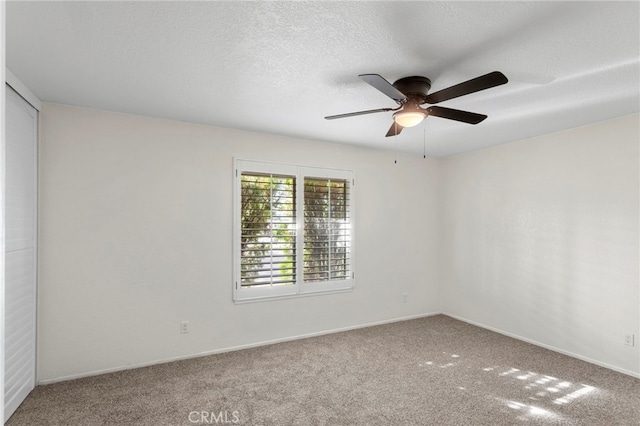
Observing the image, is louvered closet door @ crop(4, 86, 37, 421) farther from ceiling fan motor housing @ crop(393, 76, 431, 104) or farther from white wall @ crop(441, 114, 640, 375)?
white wall @ crop(441, 114, 640, 375)

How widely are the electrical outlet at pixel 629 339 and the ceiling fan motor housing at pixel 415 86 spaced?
120 inches

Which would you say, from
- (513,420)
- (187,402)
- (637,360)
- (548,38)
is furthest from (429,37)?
(637,360)

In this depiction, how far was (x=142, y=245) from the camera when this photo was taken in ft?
11.2

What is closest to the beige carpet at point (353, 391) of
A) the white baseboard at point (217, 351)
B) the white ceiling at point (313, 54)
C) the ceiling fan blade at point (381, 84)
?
the white baseboard at point (217, 351)

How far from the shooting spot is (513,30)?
1938 mm

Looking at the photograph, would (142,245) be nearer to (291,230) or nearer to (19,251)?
(19,251)

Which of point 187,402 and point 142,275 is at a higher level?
point 142,275

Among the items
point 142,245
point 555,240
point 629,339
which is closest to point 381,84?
point 142,245

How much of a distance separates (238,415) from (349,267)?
7.78 ft

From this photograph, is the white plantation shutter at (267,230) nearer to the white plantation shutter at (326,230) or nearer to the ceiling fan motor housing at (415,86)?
the white plantation shutter at (326,230)

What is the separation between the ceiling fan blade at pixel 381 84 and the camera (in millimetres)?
1940

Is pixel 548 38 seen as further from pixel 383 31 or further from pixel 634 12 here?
pixel 383 31

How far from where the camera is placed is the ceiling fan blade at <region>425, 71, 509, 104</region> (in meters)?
1.89

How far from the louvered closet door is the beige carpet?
268mm
